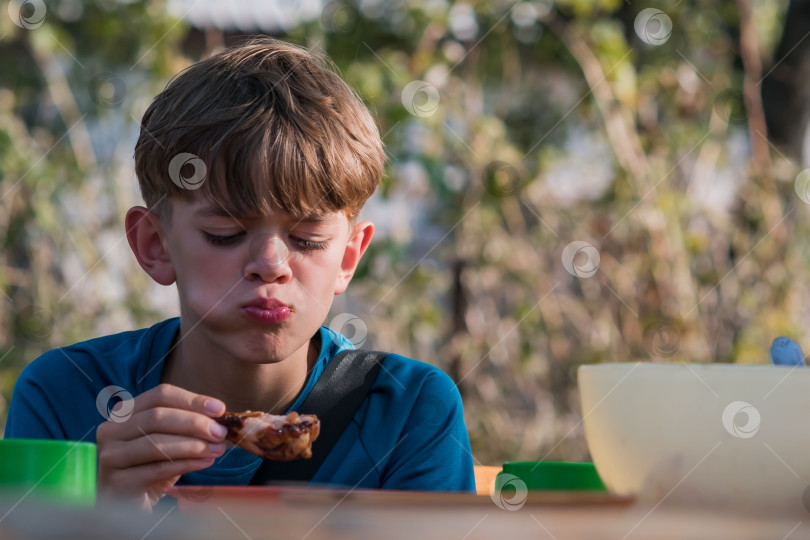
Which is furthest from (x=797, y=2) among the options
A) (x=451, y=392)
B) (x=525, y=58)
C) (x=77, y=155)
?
(x=451, y=392)

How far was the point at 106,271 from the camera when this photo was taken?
313 cm

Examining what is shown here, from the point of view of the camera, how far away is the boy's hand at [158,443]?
0.71 m

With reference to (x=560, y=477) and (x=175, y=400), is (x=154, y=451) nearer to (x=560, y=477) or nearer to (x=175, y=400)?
(x=175, y=400)

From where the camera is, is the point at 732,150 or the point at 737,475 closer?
the point at 737,475

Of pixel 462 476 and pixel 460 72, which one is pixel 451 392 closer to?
pixel 462 476

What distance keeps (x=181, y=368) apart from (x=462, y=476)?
0.39m

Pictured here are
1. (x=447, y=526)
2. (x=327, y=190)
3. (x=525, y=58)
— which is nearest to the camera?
(x=447, y=526)
